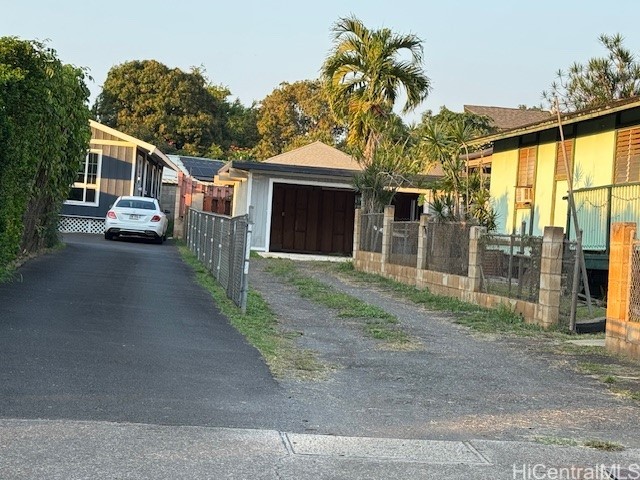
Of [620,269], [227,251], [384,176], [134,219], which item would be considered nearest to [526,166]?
[384,176]

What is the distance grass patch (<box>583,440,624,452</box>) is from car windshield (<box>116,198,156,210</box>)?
23.0 m

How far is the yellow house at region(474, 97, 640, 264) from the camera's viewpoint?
666 inches

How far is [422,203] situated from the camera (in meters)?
29.1

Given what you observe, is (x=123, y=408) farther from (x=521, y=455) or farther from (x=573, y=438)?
(x=573, y=438)

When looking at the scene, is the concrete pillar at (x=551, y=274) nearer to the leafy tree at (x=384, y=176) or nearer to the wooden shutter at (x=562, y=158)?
the wooden shutter at (x=562, y=158)

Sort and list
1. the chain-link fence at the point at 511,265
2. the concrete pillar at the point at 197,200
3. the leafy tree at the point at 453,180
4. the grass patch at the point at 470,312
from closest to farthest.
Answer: the grass patch at the point at 470,312 < the chain-link fence at the point at 511,265 < the leafy tree at the point at 453,180 < the concrete pillar at the point at 197,200

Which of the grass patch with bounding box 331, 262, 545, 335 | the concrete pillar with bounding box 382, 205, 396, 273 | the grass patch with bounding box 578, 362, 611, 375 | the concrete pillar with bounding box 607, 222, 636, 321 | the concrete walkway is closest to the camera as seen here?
the concrete walkway

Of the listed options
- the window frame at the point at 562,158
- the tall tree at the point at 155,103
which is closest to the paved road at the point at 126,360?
the window frame at the point at 562,158

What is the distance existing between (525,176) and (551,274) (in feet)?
31.0

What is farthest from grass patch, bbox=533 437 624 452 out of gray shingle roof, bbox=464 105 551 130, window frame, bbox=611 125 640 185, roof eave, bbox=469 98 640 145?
gray shingle roof, bbox=464 105 551 130

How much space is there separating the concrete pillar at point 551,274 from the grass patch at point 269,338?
394 cm

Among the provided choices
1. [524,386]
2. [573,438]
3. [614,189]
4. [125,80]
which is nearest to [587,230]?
[614,189]

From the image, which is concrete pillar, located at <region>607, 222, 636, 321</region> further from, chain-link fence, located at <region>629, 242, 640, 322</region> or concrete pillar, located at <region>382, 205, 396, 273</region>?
concrete pillar, located at <region>382, 205, 396, 273</region>

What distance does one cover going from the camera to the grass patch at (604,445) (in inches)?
236
